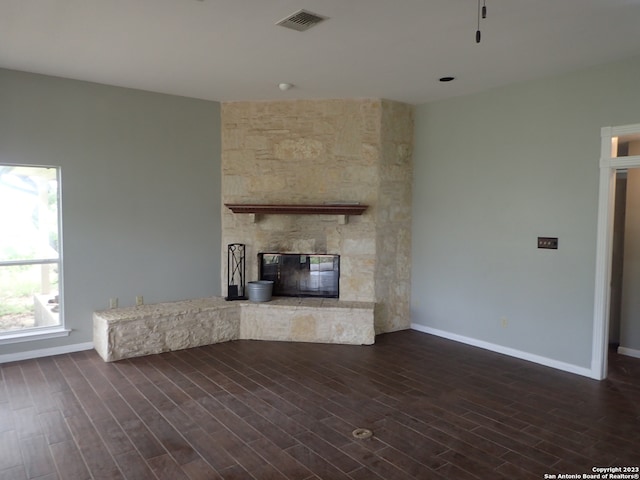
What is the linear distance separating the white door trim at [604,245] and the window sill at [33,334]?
5200mm

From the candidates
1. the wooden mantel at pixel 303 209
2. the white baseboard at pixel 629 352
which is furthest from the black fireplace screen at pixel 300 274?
the white baseboard at pixel 629 352

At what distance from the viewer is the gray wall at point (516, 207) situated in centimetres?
412

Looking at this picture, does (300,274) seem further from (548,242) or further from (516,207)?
(548,242)

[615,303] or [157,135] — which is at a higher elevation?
[157,135]

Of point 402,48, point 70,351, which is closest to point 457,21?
point 402,48

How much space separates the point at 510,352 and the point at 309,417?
8.49 feet

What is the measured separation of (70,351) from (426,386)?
3637mm

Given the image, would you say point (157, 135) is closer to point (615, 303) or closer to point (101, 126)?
point (101, 126)

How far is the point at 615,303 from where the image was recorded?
5.24 metres

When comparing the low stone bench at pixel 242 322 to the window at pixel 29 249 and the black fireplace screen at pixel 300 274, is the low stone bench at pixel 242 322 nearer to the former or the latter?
the black fireplace screen at pixel 300 274

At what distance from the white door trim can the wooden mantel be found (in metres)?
2.35

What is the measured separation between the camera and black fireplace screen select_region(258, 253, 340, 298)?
5594 millimetres

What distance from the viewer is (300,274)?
5656 mm

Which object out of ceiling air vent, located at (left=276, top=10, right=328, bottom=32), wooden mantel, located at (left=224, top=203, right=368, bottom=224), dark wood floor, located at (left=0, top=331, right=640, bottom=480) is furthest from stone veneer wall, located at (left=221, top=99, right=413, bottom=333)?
ceiling air vent, located at (left=276, top=10, right=328, bottom=32)
